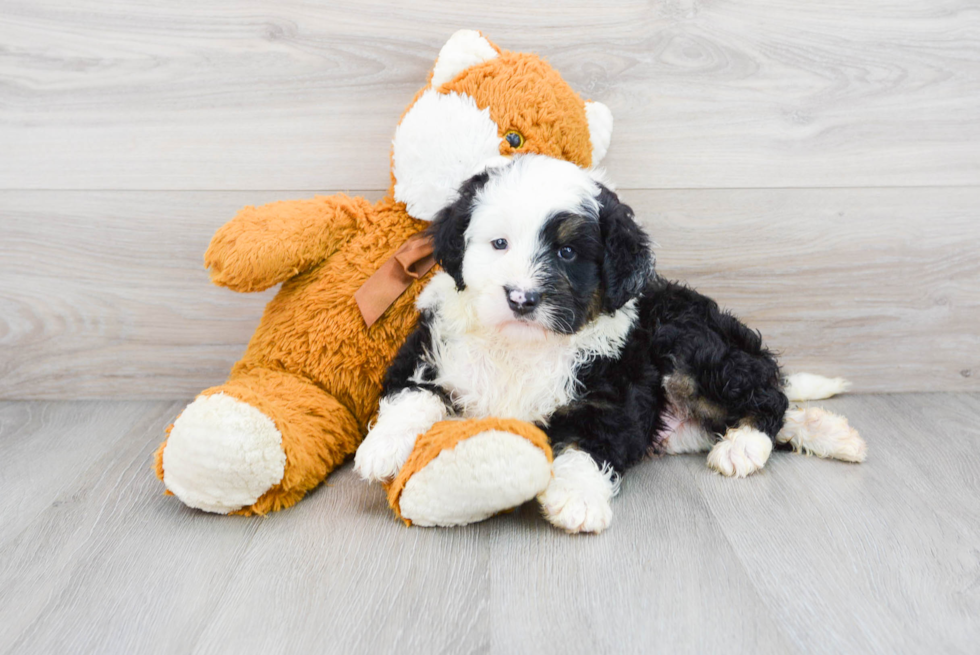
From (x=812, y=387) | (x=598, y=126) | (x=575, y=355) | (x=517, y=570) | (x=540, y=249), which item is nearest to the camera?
(x=517, y=570)

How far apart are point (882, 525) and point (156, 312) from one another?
5.54 ft

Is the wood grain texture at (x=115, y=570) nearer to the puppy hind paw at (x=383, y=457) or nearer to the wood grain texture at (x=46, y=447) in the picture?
the wood grain texture at (x=46, y=447)

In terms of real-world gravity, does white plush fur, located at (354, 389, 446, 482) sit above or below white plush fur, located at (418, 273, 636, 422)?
below

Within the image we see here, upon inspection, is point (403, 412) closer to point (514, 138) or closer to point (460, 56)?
point (514, 138)

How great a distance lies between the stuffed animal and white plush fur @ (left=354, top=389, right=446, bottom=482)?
0.02 meters

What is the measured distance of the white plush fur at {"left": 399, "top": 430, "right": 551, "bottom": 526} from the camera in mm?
1084

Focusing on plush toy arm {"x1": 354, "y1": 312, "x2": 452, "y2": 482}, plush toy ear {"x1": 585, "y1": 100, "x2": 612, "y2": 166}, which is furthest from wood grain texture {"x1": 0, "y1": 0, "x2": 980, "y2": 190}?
plush toy arm {"x1": 354, "y1": 312, "x2": 452, "y2": 482}

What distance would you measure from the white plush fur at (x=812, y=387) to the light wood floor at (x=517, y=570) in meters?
0.30

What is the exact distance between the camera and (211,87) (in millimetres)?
1664

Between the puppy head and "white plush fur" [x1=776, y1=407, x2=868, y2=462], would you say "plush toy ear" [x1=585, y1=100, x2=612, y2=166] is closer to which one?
the puppy head

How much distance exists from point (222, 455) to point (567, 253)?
0.66 meters

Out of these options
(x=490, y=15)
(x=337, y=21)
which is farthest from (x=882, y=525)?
(x=337, y=21)

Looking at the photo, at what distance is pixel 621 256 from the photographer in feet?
3.91

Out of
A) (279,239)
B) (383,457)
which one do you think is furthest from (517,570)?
(279,239)
